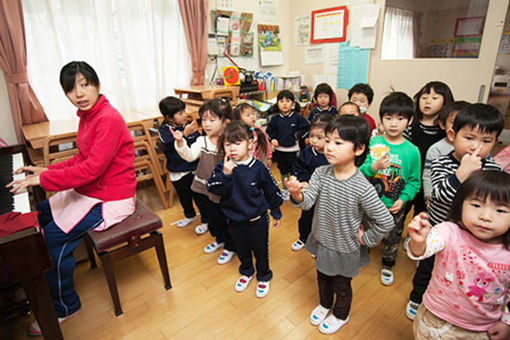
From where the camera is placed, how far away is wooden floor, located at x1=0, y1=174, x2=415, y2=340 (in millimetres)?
1481

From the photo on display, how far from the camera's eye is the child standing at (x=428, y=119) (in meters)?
1.75

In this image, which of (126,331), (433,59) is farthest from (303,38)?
(126,331)

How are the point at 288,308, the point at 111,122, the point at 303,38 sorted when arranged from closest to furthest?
the point at 111,122
the point at 288,308
the point at 303,38

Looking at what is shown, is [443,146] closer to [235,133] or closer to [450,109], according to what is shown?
[450,109]

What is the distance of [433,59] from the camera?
299 centimetres

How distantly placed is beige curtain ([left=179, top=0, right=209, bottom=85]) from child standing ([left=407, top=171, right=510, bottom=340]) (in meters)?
3.02

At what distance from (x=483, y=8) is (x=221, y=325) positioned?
3.42m

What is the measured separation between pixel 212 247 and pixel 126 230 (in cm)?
75

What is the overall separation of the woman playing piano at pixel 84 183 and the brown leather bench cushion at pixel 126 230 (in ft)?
0.12

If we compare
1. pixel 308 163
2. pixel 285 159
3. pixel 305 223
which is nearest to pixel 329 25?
pixel 285 159

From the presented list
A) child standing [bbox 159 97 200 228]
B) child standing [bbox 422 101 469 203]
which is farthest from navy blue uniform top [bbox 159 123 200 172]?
child standing [bbox 422 101 469 203]

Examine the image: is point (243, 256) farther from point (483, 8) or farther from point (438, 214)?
point (483, 8)

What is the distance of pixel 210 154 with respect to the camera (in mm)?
1896

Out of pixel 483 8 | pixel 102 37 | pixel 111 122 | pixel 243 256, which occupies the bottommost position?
pixel 243 256
